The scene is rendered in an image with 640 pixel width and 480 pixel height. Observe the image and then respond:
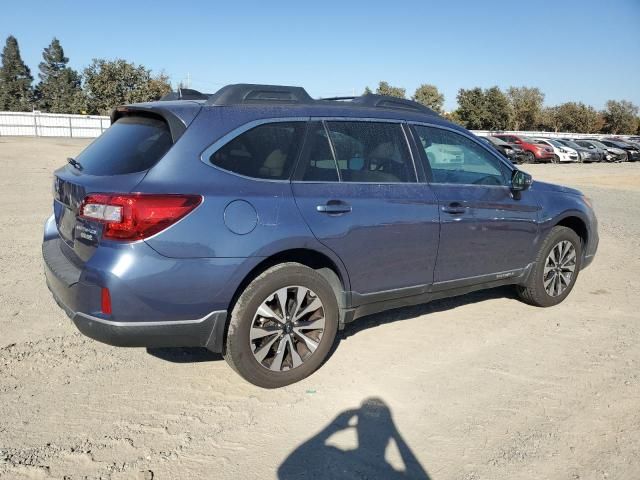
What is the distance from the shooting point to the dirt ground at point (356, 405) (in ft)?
9.36

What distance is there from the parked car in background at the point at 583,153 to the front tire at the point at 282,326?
35.7 metres

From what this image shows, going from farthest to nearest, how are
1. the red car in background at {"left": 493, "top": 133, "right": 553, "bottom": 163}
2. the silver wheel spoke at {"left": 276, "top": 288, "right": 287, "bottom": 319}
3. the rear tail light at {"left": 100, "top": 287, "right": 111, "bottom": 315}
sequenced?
the red car in background at {"left": 493, "top": 133, "right": 553, "bottom": 163}, the silver wheel spoke at {"left": 276, "top": 288, "right": 287, "bottom": 319}, the rear tail light at {"left": 100, "top": 287, "right": 111, "bottom": 315}

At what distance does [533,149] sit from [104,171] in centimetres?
3267

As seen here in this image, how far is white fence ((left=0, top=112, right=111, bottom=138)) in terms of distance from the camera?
3850 centimetres

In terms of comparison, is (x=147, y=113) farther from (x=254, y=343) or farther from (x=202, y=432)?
(x=202, y=432)

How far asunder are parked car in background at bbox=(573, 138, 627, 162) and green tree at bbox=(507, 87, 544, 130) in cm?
3477

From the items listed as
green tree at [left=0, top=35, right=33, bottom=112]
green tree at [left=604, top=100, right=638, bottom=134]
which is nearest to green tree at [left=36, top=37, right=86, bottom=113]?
green tree at [left=0, top=35, right=33, bottom=112]

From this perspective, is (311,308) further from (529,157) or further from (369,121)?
(529,157)

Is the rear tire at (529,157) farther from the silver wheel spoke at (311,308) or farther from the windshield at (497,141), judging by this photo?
the silver wheel spoke at (311,308)

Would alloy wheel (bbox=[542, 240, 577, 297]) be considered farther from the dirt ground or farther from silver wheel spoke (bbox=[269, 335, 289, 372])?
silver wheel spoke (bbox=[269, 335, 289, 372])

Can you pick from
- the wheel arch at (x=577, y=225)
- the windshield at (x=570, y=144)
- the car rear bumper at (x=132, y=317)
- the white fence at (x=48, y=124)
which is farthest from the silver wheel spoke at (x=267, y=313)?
the white fence at (x=48, y=124)

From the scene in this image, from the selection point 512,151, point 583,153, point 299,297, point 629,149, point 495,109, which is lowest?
point 299,297

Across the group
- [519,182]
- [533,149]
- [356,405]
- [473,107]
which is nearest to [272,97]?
[356,405]

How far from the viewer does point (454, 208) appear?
4340 mm
